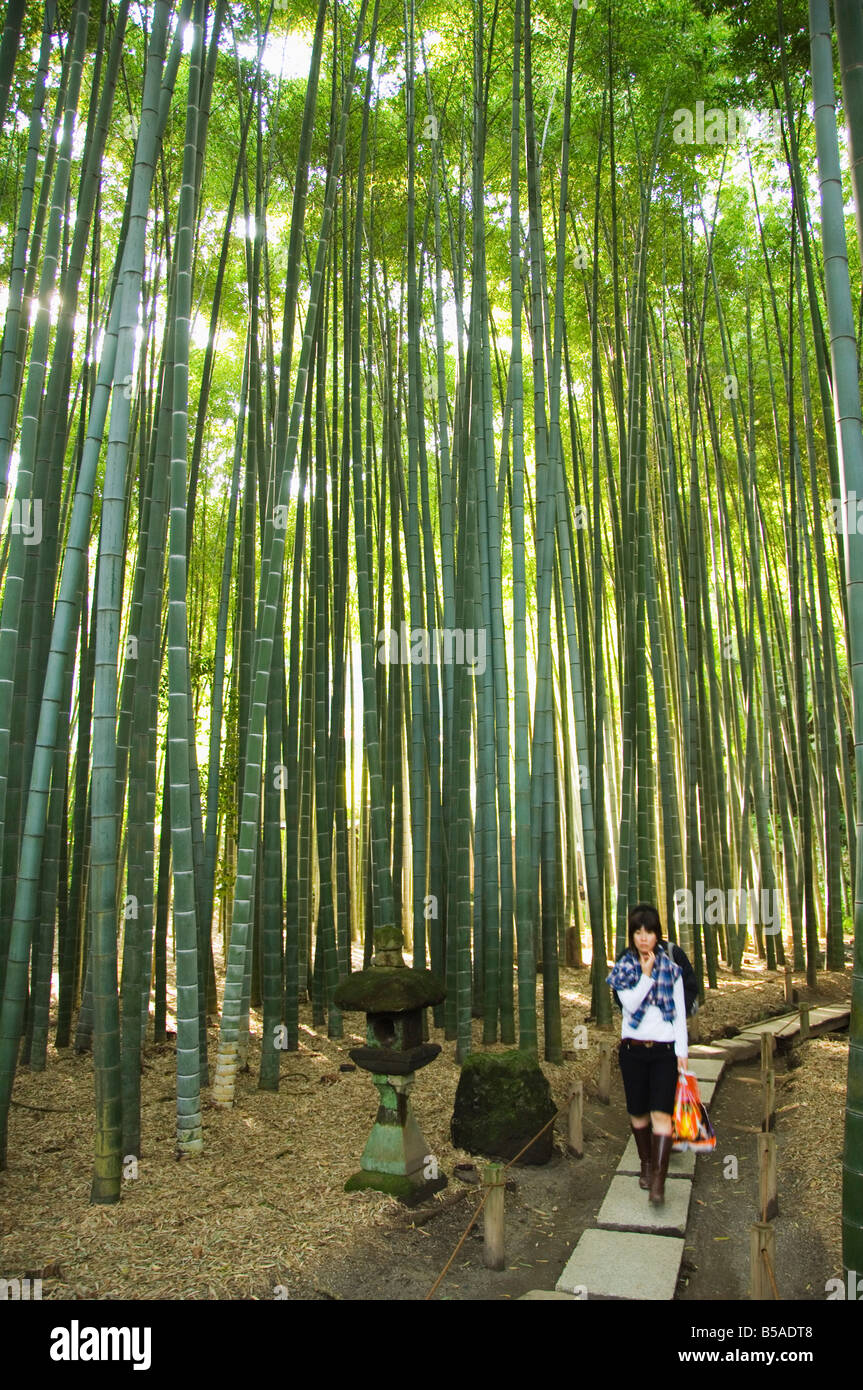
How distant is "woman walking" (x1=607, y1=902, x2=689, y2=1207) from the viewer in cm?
263

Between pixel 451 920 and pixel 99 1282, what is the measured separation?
84.1 inches

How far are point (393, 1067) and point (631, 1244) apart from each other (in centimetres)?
80

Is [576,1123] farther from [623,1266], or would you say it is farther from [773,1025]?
[773,1025]

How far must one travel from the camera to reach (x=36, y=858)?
2590 millimetres

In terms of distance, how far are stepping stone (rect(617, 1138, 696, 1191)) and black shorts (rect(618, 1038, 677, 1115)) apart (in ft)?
1.05

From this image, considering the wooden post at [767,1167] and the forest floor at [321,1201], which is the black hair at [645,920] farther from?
the forest floor at [321,1201]

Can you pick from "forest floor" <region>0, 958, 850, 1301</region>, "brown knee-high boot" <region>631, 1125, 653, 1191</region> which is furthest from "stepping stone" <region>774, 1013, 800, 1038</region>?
"brown knee-high boot" <region>631, 1125, 653, 1191</region>

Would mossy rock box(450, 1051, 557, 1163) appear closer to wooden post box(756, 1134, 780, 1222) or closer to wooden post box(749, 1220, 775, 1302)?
wooden post box(756, 1134, 780, 1222)

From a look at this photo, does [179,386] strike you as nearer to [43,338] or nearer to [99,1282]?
[43,338]

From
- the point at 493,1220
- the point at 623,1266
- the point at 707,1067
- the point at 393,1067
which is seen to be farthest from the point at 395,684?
the point at 623,1266

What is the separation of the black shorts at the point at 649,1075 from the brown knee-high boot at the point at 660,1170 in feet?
0.26

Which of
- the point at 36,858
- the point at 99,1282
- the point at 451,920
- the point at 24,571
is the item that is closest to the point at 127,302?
the point at 24,571

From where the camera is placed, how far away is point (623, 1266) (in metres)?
2.28

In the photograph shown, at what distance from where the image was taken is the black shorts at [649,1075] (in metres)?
2.63
